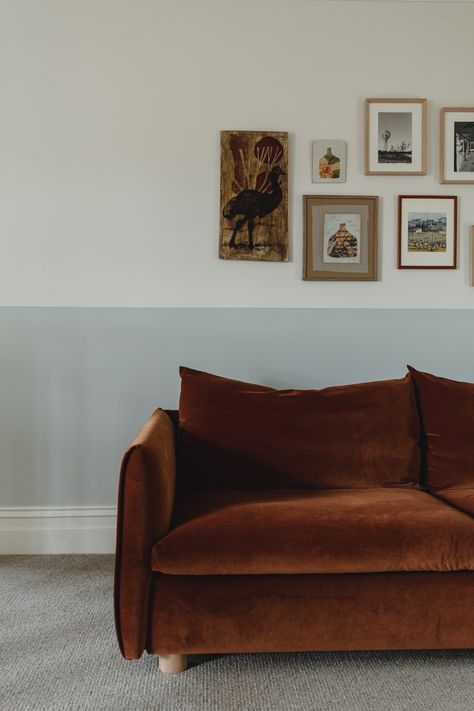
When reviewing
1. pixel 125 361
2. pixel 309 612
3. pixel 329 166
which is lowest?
pixel 309 612

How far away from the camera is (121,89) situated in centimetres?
289

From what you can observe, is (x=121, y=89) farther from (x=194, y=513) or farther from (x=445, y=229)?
(x=194, y=513)

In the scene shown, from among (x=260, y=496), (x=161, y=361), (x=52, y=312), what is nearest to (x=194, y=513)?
(x=260, y=496)

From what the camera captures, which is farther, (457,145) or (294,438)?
(457,145)

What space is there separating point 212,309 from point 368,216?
82 centimetres

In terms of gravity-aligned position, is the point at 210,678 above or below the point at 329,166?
below

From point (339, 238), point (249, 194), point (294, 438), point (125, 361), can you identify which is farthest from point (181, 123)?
point (294, 438)

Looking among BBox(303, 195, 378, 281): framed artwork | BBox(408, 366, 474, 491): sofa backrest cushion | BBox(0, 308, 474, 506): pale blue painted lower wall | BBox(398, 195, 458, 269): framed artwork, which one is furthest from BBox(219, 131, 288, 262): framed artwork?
BBox(408, 366, 474, 491): sofa backrest cushion

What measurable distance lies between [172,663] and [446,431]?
1241 mm

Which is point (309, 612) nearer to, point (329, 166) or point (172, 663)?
point (172, 663)

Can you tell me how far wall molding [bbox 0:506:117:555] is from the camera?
2.87 meters

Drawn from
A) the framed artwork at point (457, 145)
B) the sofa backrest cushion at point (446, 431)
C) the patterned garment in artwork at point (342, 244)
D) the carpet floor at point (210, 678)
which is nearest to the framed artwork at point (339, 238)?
the patterned garment in artwork at point (342, 244)

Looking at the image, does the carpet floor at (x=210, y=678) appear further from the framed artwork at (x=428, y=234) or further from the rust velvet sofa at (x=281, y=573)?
the framed artwork at (x=428, y=234)

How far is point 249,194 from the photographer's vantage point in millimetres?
2881
